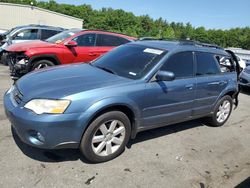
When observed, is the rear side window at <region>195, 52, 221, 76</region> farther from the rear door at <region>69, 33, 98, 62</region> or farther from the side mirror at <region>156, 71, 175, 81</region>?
the rear door at <region>69, 33, 98, 62</region>

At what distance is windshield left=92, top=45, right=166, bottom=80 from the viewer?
175 inches

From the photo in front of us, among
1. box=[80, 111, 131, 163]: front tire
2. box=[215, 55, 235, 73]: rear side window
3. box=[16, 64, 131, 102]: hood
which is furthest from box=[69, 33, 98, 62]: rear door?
box=[80, 111, 131, 163]: front tire

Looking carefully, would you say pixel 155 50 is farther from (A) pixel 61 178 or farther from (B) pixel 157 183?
(A) pixel 61 178

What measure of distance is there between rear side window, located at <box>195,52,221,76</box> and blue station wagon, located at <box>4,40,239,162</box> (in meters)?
0.02

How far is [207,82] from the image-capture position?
5.31 meters

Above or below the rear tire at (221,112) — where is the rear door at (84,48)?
above

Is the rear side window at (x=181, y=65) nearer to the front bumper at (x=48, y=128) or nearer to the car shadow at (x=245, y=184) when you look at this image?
the front bumper at (x=48, y=128)

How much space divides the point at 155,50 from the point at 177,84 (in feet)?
2.16

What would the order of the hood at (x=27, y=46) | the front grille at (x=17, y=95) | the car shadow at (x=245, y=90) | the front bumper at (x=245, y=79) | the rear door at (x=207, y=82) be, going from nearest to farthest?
the front grille at (x=17, y=95)
the rear door at (x=207, y=82)
the hood at (x=27, y=46)
the front bumper at (x=245, y=79)
the car shadow at (x=245, y=90)

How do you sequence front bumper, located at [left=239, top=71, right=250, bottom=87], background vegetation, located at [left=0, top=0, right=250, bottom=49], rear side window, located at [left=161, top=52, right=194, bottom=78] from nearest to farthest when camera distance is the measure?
rear side window, located at [left=161, top=52, right=194, bottom=78]
front bumper, located at [left=239, top=71, right=250, bottom=87]
background vegetation, located at [left=0, top=0, right=250, bottom=49]

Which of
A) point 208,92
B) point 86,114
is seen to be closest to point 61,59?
point 208,92

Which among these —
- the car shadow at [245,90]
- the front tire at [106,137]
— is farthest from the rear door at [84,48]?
the car shadow at [245,90]

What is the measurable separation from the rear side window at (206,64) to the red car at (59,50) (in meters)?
3.84

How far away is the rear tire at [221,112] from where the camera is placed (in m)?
5.90
